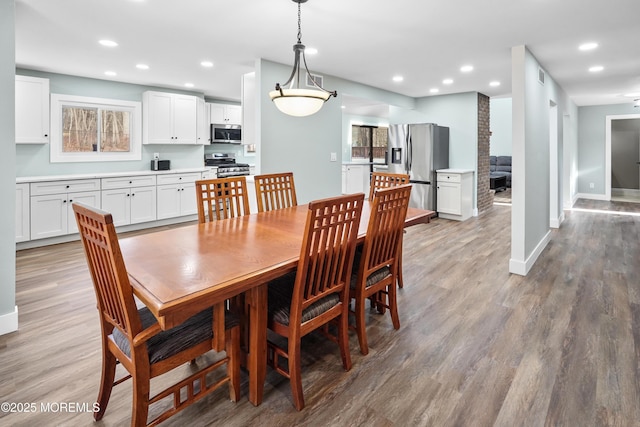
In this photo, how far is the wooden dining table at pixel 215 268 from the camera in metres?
1.37

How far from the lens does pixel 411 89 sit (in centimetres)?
630

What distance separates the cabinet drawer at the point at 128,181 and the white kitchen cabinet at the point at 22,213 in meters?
0.91

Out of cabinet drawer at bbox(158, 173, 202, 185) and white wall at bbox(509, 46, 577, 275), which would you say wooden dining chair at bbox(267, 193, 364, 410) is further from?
cabinet drawer at bbox(158, 173, 202, 185)

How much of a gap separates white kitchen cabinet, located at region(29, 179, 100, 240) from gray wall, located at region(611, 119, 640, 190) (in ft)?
40.0

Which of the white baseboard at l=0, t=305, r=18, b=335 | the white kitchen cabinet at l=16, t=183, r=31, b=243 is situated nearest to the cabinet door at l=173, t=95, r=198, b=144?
the white kitchen cabinet at l=16, t=183, r=31, b=243

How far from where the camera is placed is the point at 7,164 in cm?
245

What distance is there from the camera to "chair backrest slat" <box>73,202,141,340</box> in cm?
134

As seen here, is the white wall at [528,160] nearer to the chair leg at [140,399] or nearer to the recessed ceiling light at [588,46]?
the recessed ceiling light at [588,46]

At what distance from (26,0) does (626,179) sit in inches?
505

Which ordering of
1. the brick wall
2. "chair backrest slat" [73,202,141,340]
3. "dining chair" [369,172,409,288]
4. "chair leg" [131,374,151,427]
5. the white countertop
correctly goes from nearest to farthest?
"chair backrest slat" [73,202,141,340]
"chair leg" [131,374,151,427]
"dining chair" [369,172,409,288]
the white countertop
the brick wall

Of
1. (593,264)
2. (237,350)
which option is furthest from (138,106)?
(593,264)

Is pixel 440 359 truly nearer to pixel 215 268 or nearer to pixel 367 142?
pixel 215 268

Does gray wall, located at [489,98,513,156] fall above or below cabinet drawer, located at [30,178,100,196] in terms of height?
above

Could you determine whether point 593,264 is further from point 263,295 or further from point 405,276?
point 263,295
